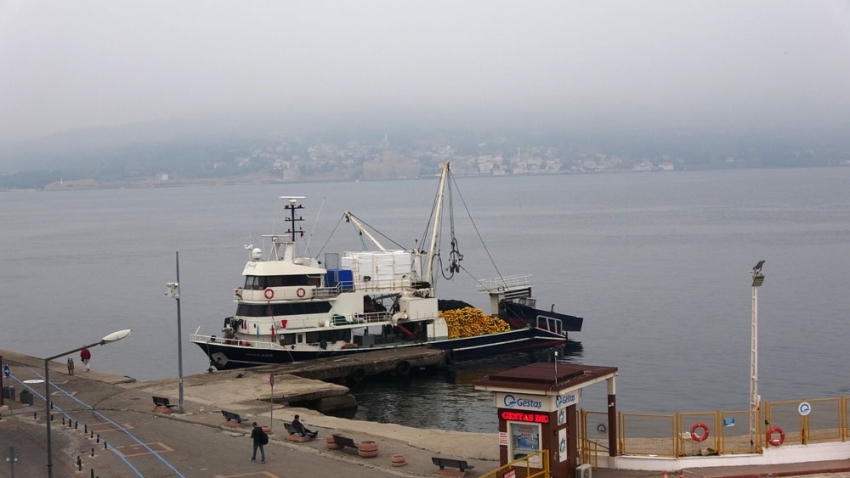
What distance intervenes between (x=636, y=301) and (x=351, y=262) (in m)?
32.8

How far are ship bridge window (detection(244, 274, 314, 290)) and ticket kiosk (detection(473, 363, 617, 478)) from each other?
26.0 meters

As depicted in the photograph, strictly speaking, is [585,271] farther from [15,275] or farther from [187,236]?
[187,236]

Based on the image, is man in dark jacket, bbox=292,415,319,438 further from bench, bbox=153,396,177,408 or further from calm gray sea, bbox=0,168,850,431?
calm gray sea, bbox=0,168,850,431

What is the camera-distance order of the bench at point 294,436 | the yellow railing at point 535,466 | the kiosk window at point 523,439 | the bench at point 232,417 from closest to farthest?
the yellow railing at point 535,466, the kiosk window at point 523,439, the bench at point 294,436, the bench at point 232,417

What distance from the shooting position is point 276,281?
4703 centimetres

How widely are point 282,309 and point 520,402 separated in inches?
1070

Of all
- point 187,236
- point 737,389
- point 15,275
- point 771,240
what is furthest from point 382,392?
point 187,236

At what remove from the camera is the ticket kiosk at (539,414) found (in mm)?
21266

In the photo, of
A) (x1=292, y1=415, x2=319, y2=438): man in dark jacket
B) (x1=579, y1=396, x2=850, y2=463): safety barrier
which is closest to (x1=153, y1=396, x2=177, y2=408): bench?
(x1=292, y1=415, x2=319, y2=438): man in dark jacket

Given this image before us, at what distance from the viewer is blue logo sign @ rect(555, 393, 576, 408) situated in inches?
836

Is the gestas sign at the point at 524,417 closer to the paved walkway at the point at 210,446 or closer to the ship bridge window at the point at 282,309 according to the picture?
the paved walkway at the point at 210,446

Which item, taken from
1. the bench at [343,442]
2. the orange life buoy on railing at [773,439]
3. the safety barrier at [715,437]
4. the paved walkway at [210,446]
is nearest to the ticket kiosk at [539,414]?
the safety barrier at [715,437]

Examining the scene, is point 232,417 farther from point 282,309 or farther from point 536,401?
point 282,309

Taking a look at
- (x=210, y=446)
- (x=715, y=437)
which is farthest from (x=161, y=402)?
(x=715, y=437)
